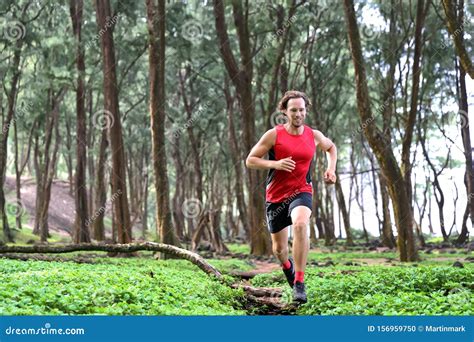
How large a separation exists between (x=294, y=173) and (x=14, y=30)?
18.8m

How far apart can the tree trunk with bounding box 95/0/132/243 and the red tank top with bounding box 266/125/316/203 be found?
989 cm

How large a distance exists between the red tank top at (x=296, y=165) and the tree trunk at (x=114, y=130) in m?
9.89

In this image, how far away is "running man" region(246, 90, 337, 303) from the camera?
281 inches

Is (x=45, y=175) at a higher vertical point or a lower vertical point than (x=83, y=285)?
higher

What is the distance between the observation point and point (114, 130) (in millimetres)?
17906

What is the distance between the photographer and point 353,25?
1453 centimetres

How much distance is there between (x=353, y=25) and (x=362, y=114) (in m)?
2.15

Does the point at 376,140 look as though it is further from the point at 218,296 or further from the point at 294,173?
the point at 218,296

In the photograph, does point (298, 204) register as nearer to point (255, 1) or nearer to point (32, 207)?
point (255, 1)

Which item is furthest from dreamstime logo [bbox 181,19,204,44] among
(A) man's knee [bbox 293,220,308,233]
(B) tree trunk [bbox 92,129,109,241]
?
(A) man's knee [bbox 293,220,308,233]

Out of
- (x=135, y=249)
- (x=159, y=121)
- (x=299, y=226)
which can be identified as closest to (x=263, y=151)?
(x=299, y=226)

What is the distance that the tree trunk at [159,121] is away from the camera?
592 inches

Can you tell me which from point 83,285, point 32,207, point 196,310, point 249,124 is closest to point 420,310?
point 196,310

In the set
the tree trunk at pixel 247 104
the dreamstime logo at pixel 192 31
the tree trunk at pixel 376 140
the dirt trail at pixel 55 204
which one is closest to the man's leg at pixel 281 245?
the tree trunk at pixel 376 140
